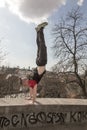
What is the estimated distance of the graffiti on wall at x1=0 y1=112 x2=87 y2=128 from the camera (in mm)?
8839

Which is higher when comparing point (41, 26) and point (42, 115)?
point (41, 26)

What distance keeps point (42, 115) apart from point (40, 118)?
0.11 m

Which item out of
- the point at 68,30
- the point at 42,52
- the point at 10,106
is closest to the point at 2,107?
the point at 10,106

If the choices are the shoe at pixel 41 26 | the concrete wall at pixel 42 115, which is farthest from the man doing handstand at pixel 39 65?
the concrete wall at pixel 42 115

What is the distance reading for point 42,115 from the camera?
374 inches

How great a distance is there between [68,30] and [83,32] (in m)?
1.24

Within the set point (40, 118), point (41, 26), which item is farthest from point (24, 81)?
point (41, 26)

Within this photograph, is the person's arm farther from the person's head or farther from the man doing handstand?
the person's head

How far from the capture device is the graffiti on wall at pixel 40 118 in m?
8.84

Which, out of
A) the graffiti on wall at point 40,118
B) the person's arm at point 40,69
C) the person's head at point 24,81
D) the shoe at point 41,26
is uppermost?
the shoe at point 41,26

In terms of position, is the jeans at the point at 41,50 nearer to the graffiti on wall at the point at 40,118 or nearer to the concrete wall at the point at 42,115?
the concrete wall at the point at 42,115

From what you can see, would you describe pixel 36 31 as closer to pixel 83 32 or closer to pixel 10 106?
pixel 10 106

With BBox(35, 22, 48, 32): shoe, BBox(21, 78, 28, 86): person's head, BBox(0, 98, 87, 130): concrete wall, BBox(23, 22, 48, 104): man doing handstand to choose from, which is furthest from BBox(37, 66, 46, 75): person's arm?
BBox(35, 22, 48, 32): shoe

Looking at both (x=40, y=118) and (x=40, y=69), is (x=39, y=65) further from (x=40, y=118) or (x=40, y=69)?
(x=40, y=118)
